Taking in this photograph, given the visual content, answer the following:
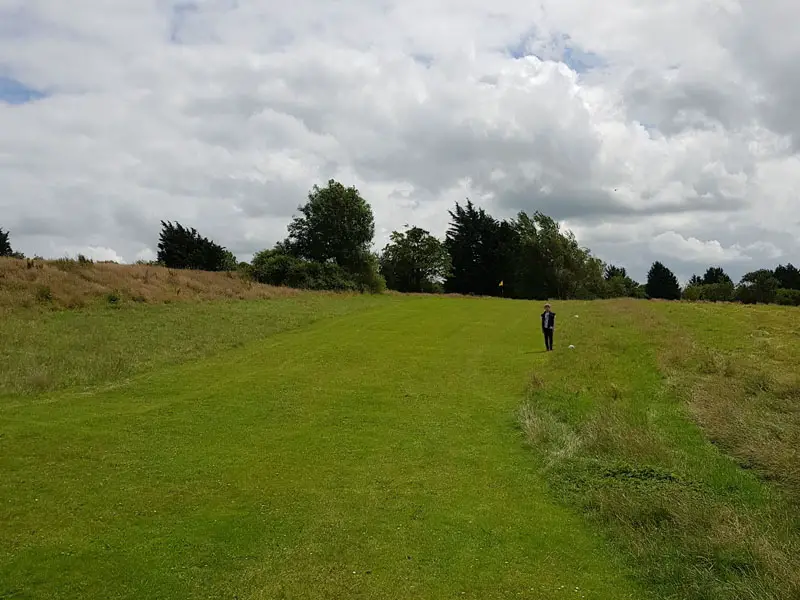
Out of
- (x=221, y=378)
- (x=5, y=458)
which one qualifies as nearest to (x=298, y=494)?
(x=5, y=458)

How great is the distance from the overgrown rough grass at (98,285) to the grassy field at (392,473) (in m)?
7.23

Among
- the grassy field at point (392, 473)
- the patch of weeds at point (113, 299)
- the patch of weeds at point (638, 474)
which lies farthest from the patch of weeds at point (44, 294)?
the patch of weeds at point (638, 474)

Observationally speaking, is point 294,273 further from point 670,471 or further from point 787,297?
point 787,297

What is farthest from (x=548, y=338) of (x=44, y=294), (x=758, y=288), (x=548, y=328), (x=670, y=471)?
(x=758, y=288)

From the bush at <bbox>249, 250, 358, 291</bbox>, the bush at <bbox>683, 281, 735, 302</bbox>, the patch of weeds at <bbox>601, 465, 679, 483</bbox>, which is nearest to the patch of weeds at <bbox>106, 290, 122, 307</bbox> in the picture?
the bush at <bbox>249, 250, 358, 291</bbox>

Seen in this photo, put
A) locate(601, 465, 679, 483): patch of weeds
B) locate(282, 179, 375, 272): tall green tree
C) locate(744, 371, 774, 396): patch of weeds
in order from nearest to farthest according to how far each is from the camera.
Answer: locate(601, 465, 679, 483): patch of weeds, locate(744, 371, 774, 396): patch of weeds, locate(282, 179, 375, 272): tall green tree

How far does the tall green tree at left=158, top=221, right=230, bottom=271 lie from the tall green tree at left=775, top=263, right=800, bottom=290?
83421 millimetres

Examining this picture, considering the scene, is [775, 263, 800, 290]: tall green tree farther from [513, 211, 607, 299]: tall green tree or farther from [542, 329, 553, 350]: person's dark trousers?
[542, 329, 553, 350]: person's dark trousers

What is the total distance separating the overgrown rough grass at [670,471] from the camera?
25.8 feet

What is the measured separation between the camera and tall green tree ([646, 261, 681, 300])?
114m

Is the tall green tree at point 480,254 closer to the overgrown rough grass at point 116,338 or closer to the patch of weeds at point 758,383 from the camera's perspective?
the overgrown rough grass at point 116,338

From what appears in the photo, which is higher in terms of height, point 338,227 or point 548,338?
point 338,227

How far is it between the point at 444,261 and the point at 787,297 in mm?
44430

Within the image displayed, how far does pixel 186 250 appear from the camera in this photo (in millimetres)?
78375
